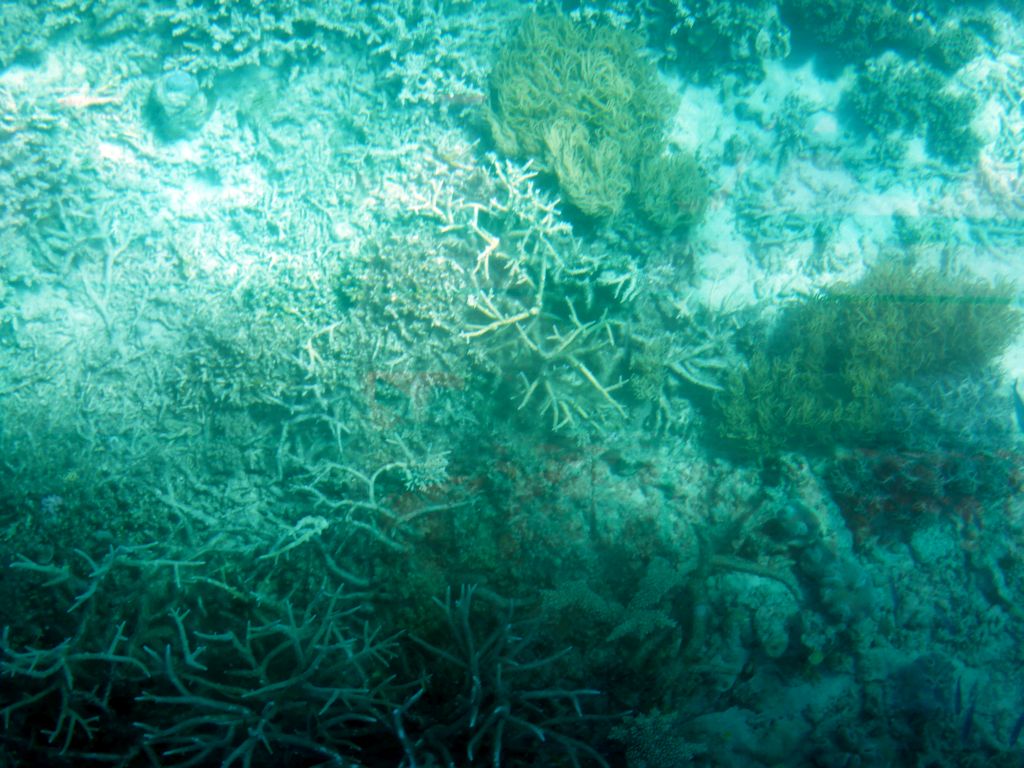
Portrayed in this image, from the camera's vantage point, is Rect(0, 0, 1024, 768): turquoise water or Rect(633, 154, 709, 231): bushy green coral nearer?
Rect(0, 0, 1024, 768): turquoise water

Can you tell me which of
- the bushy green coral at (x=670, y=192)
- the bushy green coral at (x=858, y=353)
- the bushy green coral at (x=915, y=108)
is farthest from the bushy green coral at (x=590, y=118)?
the bushy green coral at (x=915, y=108)

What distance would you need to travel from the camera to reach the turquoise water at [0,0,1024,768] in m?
3.44

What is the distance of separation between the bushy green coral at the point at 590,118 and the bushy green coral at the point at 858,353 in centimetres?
163

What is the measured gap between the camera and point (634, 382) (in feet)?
14.5

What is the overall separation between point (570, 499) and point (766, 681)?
207 cm

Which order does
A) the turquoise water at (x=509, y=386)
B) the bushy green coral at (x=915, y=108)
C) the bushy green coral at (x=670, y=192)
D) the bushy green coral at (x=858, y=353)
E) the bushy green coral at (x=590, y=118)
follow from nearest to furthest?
1. the turquoise water at (x=509, y=386)
2. the bushy green coral at (x=858, y=353)
3. the bushy green coral at (x=590, y=118)
4. the bushy green coral at (x=670, y=192)
5. the bushy green coral at (x=915, y=108)

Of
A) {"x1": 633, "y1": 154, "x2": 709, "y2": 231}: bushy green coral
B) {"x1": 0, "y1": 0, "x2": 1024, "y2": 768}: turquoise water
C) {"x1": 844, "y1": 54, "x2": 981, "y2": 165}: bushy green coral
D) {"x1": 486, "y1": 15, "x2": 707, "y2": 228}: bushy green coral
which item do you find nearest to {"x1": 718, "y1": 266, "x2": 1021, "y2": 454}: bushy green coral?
{"x1": 0, "y1": 0, "x2": 1024, "y2": 768}: turquoise water

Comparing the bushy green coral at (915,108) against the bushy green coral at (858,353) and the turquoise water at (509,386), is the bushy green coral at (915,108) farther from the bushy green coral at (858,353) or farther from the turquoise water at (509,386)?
the bushy green coral at (858,353)

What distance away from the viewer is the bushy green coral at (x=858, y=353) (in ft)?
15.0

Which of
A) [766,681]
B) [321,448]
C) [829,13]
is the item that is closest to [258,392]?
[321,448]

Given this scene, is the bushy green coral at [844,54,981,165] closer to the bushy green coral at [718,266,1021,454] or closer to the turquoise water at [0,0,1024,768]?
the turquoise water at [0,0,1024,768]

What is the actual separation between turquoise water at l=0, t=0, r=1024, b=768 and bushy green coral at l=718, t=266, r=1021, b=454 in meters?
0.04

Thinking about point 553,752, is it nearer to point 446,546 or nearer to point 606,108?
point 446,546

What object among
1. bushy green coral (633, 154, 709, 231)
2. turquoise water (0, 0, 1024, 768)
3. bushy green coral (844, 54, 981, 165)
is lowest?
turquoise water (0, 0, 1024, 768)
